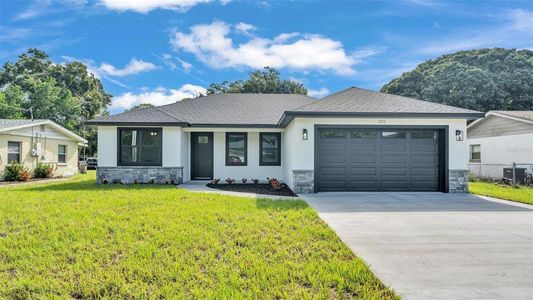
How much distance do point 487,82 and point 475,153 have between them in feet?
31.3

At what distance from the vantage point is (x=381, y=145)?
10.1 metres

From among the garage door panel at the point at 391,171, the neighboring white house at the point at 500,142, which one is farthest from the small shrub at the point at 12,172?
the neighboring white house at the point at 500,142

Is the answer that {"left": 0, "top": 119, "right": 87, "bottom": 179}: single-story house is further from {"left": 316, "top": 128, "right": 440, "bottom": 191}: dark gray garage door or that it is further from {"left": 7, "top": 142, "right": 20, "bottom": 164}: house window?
{"left": 316, "top": 128, "right": 440, "bottom": 191}: dark gray garage door

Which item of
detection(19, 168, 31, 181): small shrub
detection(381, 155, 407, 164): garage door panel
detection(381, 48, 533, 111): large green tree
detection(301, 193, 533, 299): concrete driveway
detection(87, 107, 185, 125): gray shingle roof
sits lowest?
detection(301, 193, 533, 299): concrete driveway

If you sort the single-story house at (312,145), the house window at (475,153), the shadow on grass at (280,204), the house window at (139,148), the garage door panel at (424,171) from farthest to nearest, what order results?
the house window at (475,153)
the house window at (139,148)
the garage door panel at (424,171)
the single-story house at (312,145)
the shadow on grass at (280,204)

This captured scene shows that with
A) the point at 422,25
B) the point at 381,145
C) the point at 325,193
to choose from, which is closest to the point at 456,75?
the point at 422,25

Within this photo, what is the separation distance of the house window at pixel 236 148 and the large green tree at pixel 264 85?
18263mm

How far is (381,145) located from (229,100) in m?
8.68

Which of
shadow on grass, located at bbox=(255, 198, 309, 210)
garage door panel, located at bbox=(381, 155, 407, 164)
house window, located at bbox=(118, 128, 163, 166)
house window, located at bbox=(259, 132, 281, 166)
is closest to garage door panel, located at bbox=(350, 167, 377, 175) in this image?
garage door panel, located at bbox=(381, 155, 407, 164)

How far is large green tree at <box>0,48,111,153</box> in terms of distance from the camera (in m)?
28.0

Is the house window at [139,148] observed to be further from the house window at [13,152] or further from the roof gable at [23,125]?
the house window at [13,152]

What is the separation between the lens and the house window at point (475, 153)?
17.4m

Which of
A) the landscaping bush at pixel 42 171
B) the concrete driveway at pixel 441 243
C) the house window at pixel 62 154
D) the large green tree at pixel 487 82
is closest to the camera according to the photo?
the concrete driveway at pixel 441 243

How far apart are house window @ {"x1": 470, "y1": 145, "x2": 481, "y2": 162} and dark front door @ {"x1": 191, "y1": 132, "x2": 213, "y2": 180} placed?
15692mm
